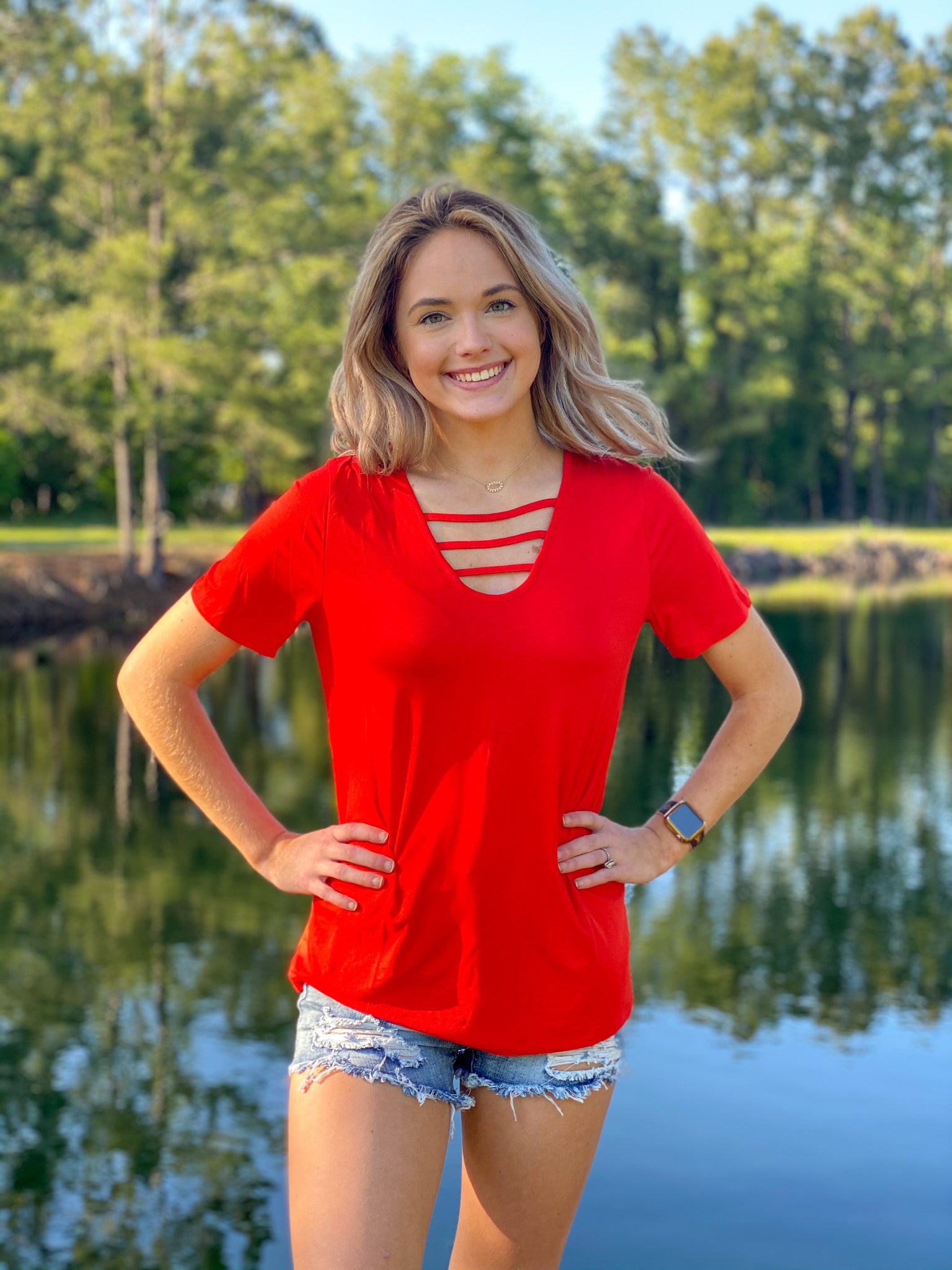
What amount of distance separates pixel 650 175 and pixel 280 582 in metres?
38.8

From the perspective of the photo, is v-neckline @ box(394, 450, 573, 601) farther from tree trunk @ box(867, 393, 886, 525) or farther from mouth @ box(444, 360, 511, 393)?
tree trunk @ box(867, 393, 886, 525)

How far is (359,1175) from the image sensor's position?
74.0 inches

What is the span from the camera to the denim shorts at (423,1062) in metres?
1.93

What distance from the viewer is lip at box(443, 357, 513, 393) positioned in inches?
83.5

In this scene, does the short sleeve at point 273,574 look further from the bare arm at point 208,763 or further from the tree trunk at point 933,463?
the tree trunk at point 933,463

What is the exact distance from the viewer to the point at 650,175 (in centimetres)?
3872

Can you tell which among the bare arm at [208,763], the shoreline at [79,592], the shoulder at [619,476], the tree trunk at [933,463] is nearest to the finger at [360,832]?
the bare arm at [208,763]

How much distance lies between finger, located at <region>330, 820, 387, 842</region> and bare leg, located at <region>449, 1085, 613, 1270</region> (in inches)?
14.4

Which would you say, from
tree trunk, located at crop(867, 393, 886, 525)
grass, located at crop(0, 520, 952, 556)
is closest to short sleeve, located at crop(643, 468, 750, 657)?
grass, located at crop(0, 520, 952, 556)

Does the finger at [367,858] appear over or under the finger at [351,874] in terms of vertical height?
over

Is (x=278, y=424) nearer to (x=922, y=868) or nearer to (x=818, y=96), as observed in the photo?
(x=922, y=868)

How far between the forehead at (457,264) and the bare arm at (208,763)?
557 millimetres

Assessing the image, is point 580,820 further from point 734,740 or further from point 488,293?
point 488,293

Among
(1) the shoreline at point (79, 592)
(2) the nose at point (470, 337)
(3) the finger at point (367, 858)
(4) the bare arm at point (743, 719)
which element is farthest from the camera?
(1) the shoreline at point (79, 592)
